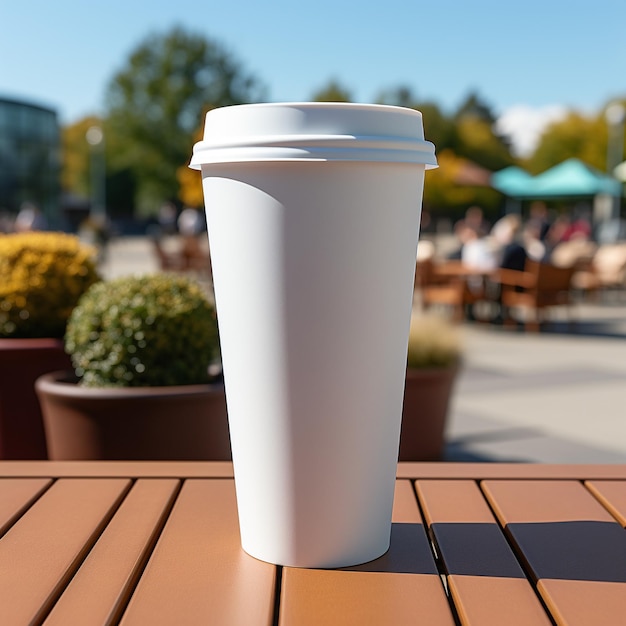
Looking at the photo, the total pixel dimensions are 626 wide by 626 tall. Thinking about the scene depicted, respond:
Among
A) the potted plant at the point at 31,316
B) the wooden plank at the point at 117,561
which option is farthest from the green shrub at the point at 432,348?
the wooden plank at the point at 117,561

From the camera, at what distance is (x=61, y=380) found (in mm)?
3643

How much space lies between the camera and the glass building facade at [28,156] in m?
33.6

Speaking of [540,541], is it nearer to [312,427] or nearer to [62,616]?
[312,427]

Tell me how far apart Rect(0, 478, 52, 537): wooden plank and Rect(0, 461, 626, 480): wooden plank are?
0.19ft

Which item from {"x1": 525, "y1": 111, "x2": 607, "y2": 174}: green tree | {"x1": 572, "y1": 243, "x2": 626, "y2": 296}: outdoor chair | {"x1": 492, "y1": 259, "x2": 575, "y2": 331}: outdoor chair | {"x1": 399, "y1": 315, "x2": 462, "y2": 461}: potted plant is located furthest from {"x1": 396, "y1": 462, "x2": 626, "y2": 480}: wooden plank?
{"x1": 525, "y1": 111, "x2": 607, "y2": 174}: green tree

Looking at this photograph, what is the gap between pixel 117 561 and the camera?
165 centimetres

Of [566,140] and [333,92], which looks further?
[566,140]

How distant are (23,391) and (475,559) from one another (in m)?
2.90

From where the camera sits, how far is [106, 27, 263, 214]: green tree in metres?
53.6

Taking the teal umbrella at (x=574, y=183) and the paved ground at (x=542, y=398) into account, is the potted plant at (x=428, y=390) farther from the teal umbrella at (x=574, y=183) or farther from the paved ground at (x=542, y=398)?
the teal umbrella at (x=574, y=183)

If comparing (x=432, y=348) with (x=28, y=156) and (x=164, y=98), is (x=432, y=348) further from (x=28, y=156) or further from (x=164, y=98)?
(x=164, y=98)

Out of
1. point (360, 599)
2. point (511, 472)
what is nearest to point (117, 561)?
point (360, 599)

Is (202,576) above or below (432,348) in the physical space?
above

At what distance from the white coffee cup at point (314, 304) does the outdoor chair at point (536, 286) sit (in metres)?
9.23
